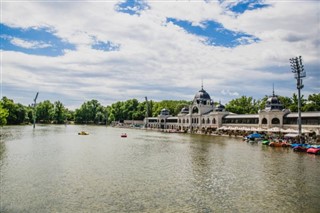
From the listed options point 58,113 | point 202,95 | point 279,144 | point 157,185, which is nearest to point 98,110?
point 58,113

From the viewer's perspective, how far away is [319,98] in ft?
285

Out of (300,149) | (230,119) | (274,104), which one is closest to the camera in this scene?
(300,149)

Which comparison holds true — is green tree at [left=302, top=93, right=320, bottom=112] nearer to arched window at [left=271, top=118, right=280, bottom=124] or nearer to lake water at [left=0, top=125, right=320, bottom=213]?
arched window at [left=271, top=118, right=280, bottom=124]

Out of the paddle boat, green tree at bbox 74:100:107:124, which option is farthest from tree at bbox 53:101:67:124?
the paddle boat

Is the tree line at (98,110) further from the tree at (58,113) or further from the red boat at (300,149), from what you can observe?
the red boat at (300,149)

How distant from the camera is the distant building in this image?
6756cm

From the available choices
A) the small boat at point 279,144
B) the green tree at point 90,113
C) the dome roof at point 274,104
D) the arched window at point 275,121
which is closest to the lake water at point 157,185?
the small boat at point 279,144

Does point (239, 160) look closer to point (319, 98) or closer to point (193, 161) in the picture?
point (193, 161)

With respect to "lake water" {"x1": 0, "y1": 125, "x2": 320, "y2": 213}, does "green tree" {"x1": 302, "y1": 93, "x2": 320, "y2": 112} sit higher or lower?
higher

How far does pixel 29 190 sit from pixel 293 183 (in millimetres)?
19461

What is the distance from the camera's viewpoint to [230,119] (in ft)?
303

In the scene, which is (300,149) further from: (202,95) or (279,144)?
(202,95)

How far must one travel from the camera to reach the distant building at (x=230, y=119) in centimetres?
6756

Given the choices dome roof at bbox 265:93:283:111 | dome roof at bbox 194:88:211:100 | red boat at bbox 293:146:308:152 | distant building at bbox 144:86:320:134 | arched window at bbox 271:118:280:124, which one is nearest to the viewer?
red boat at bbox 293:146:308:152
